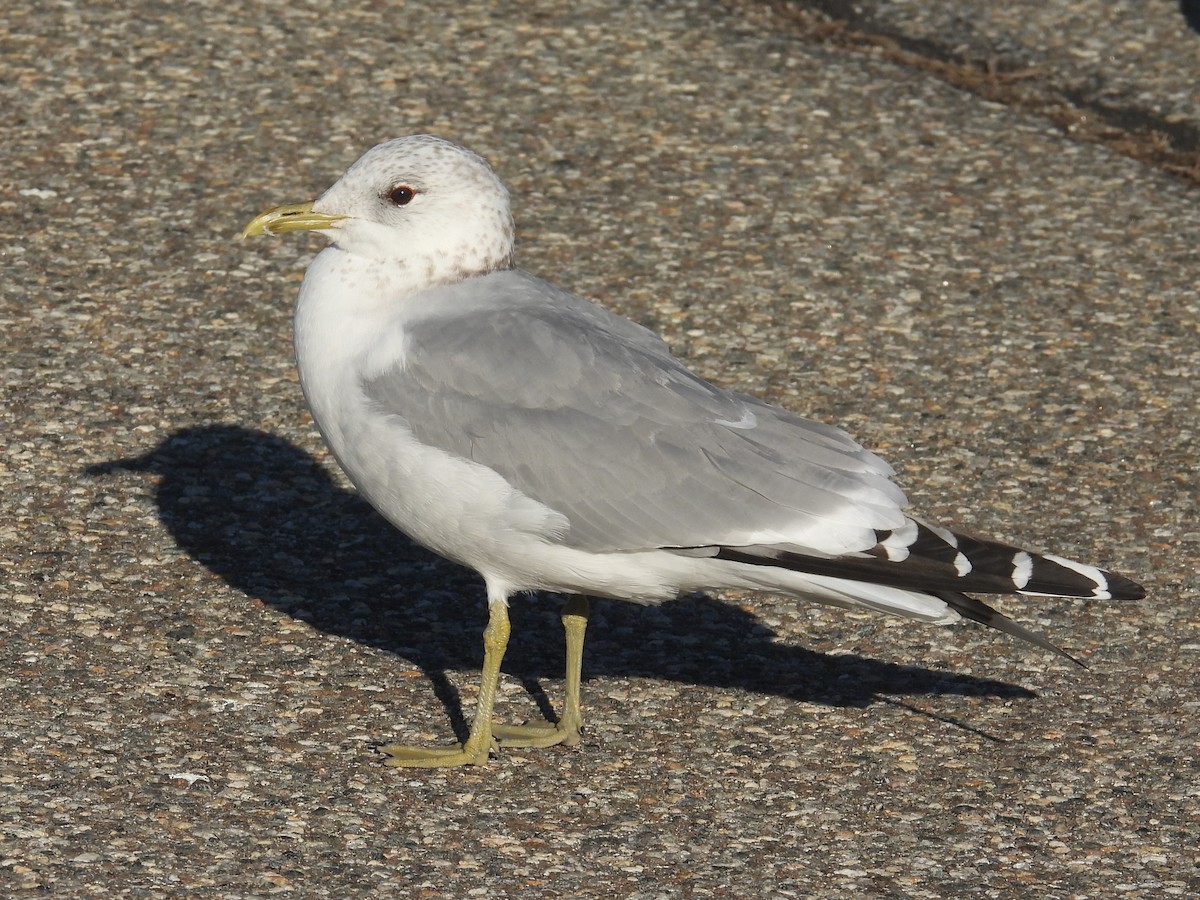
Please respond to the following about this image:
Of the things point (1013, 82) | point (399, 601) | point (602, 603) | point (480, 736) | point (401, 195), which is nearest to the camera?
point (480, 736)

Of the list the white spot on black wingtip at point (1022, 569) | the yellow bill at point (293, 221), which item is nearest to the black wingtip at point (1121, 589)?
the white spot on black wingtip at point (1022, 569)

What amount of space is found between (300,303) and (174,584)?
3.75 feet

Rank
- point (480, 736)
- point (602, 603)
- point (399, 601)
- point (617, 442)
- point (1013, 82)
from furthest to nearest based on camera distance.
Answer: point (1013, 82) → point (602, 603) → point (399, 601) → point (480, 736) → point (617, 442)

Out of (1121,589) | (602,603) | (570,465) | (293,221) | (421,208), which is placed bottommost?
(602,603)

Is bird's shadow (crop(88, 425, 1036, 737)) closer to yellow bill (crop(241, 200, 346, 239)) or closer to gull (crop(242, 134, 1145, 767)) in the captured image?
gull (crop(242, 134, 1145, 767))

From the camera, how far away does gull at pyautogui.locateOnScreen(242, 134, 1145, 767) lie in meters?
4.71

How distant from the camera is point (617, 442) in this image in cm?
480

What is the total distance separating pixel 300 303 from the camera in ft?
16.9

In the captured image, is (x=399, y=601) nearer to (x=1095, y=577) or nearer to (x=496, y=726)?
(x=496, y=726)

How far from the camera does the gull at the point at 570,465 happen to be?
4715 millimetres

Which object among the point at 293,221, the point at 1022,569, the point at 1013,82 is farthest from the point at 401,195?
the point at 1013,82

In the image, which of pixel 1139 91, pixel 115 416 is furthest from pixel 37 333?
pixel 1139 91

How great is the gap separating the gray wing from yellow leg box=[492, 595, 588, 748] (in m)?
0.56

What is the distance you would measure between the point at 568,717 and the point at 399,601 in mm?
923
